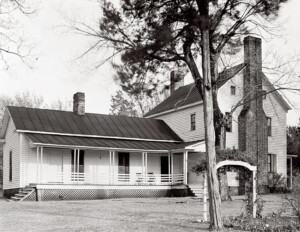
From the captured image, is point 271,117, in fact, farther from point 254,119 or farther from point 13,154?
point 13,154

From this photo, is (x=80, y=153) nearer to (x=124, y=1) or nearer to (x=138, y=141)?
(x=138, y=141)

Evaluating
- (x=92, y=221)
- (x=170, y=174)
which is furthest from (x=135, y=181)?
(x=92, y=221)

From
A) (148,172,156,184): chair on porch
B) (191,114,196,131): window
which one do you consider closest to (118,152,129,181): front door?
(148,172,156,184): chair on porch

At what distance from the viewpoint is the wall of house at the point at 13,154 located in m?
29.9

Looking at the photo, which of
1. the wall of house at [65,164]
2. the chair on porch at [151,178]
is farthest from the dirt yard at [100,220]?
the chair on porch at [151,178]

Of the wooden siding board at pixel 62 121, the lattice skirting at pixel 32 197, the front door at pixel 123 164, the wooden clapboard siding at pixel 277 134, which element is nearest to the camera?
the lattice skirting at pixel 32 197

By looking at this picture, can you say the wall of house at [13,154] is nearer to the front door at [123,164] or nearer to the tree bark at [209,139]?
the front door at [123,164]

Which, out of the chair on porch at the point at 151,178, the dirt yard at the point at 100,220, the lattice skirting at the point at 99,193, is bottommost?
the lattice skirting at the point at 99,193

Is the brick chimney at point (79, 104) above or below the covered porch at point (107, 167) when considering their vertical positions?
above

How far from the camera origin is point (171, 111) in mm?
36375

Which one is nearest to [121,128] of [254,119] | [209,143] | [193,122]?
[193,122]

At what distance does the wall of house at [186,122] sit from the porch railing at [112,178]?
2.80 metres

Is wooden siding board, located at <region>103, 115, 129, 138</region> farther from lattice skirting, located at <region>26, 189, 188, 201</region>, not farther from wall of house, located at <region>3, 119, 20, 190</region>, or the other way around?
wall of house, located at <region>3, 119, 20, 190</region>

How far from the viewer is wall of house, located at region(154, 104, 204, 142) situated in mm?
33241
